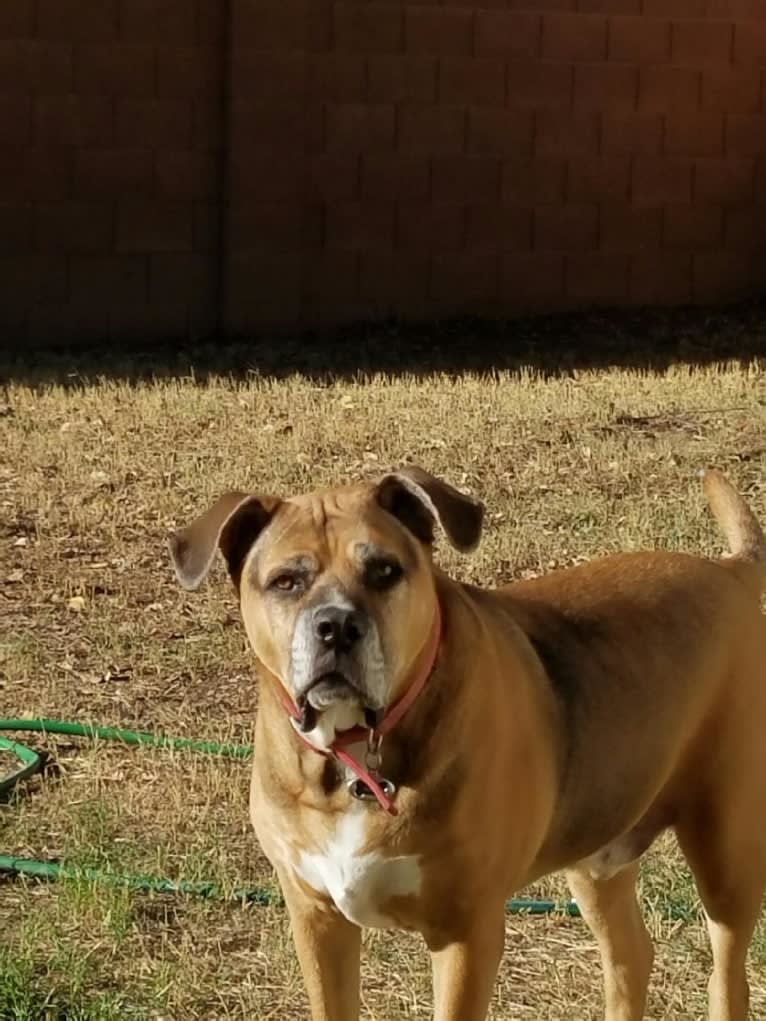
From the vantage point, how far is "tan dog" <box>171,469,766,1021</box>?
407 cm

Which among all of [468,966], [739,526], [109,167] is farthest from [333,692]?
[109,167]

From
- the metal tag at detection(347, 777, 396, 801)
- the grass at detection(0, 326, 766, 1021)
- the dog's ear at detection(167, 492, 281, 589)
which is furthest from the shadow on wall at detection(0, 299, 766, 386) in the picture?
the metal tag at detection(347, 777, 396, 801)

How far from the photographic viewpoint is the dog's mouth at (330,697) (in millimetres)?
3912

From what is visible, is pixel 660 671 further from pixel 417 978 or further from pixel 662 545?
pixel 662 545

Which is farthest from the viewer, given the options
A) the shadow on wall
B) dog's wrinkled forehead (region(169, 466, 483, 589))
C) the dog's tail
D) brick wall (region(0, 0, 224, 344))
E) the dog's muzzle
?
brick wall (region(0, 0, 224, 344))

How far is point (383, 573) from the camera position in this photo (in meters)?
4.09

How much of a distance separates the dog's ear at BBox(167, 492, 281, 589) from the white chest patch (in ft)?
2.08

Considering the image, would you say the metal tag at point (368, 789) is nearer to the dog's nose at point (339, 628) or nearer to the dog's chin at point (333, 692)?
the dog's chin at point (333, 692)

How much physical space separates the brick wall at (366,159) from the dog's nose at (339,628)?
1109cm

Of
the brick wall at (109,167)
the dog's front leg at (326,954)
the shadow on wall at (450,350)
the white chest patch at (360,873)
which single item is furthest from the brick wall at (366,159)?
the white chest patch at (360,873)

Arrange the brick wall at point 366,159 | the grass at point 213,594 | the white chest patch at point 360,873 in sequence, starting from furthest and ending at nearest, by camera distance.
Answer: the brick wall at point 366,159
the grass at point 213,594
the white chest patch at point 360,873

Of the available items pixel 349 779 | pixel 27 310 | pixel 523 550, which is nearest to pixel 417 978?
pixel 349 779

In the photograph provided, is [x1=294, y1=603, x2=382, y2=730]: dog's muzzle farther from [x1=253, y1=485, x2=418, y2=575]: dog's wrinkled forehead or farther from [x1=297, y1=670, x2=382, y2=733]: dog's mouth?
[x1=253, y1=485, x2=418, y2=575]: dog's wrinkled forehead

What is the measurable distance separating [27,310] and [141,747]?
8.61 meters
